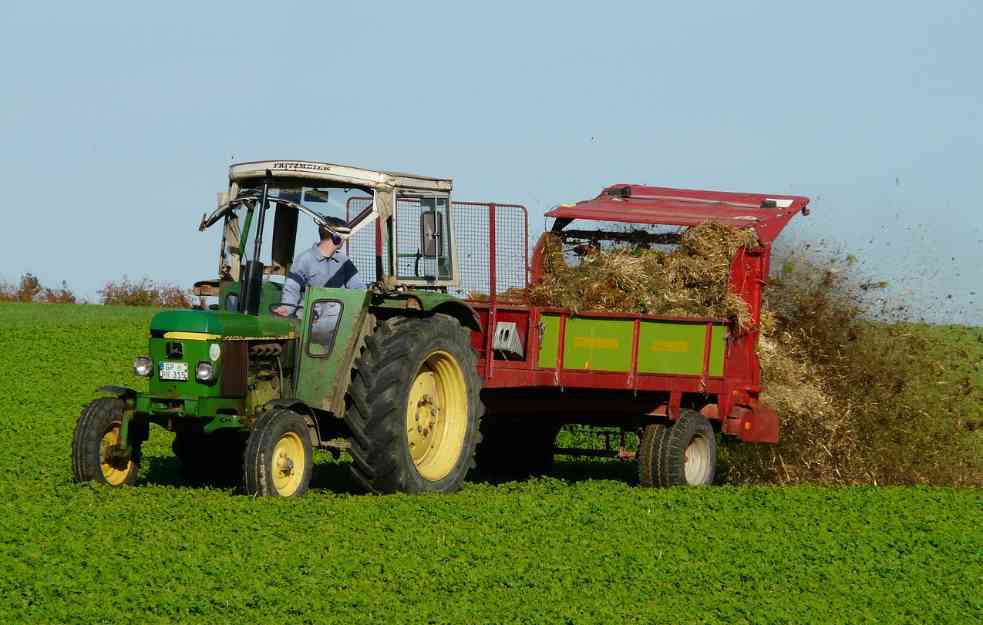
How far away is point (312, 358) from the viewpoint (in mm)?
10250

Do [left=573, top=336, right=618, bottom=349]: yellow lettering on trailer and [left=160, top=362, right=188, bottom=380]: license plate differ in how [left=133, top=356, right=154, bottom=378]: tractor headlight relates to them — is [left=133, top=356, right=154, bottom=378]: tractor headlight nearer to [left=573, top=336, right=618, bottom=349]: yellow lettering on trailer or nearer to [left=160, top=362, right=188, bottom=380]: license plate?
[left=160, top=362, right=188, bottom=380]: license plate

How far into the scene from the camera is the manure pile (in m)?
12.9

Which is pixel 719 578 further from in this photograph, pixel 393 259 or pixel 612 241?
pixel 612 241

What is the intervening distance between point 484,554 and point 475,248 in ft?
12.8

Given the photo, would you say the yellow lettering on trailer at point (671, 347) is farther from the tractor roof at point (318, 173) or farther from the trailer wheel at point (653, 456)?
the tractor roof at point (318, 173)

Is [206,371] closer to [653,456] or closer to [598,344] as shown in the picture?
[598,344]

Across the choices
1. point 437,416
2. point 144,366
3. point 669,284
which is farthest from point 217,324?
point 669,284

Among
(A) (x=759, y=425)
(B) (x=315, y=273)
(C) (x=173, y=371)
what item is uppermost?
(B) (x=315, y=273)

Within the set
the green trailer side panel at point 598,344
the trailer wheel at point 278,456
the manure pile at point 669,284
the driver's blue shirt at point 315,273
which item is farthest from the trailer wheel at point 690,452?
the trailer wheel at point 278,456

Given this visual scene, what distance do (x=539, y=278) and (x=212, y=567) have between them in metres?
6.32

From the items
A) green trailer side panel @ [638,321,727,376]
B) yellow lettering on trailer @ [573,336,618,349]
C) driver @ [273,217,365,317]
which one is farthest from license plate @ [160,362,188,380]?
green trailer side panel @ [638,321,727,376]

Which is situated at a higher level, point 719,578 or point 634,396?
point 634,396

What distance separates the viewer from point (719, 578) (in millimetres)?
8227

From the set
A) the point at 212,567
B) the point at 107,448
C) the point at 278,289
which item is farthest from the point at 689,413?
the point at 212,567
